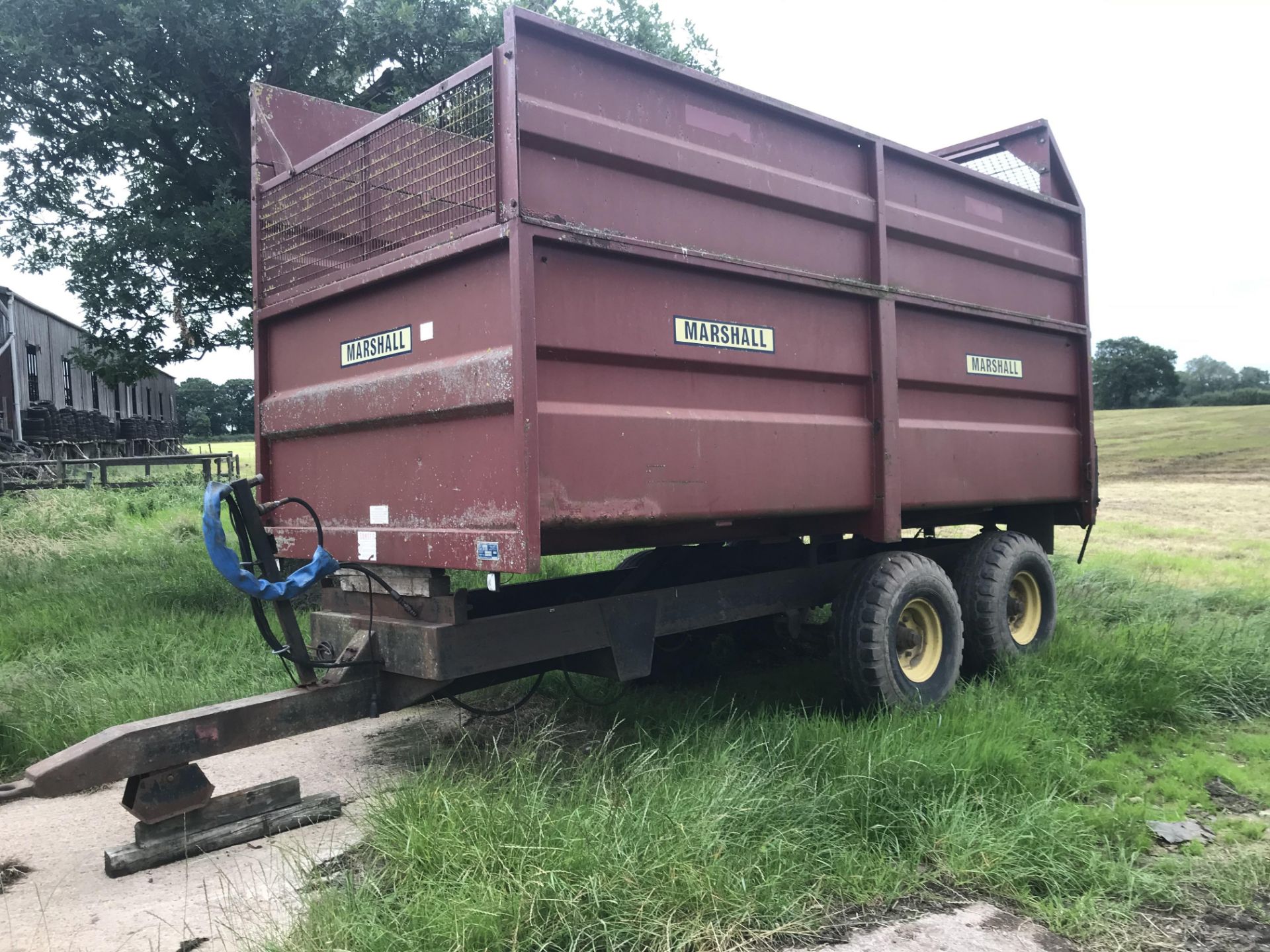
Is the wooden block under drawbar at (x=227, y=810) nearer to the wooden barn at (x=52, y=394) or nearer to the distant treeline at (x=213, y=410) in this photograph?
the wooden barn at (x=52, y=394)

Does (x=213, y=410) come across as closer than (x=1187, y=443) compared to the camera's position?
No

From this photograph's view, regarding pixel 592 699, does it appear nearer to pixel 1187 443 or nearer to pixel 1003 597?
pixel 1003 597

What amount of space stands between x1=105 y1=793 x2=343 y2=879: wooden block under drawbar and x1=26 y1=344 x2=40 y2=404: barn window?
83.8ft

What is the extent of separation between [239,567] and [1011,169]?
5492mm

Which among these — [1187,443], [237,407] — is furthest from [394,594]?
[237,407]

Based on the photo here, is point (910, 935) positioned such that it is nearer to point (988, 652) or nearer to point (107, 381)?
point (988, 652)

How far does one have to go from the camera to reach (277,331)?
4.53 meters

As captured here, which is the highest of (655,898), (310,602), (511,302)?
(511,302)

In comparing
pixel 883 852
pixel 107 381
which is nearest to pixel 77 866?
pixel 883 852

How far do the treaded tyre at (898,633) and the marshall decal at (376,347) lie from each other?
8.06 ft

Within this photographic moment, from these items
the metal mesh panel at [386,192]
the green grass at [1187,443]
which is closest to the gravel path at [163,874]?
the metal mesh panel at [386,192]

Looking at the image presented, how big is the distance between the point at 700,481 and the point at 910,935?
1.80m

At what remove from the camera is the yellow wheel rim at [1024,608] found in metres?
5.95

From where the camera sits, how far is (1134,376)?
63.9m
